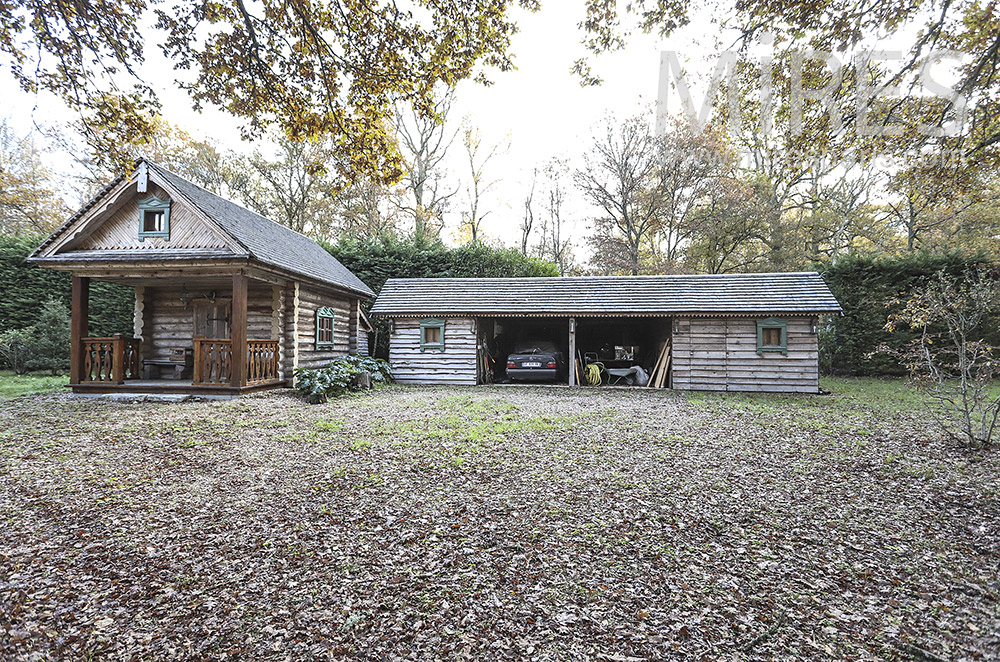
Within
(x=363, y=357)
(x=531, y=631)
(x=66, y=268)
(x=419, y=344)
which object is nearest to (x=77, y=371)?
(x=66, y=268)

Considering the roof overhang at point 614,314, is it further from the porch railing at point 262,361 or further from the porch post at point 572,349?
the porch railing at point 262,361

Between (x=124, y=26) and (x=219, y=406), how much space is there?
726cm

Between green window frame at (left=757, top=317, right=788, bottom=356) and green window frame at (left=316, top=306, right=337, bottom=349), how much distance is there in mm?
13730

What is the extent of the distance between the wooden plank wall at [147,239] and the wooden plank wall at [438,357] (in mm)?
6496

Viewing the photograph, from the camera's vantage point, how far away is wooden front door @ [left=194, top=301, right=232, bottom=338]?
14.4m

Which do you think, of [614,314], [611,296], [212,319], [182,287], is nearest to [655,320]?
[611,296]

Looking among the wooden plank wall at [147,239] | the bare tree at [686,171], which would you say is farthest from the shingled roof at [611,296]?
the bare tree at [686,171]

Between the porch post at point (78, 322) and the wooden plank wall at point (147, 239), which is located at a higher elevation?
the wooden plank wall at point (147, 239)

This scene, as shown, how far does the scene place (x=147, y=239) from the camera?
12.1 meters

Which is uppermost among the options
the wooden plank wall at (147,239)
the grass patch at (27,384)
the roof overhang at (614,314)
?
the wooden plank wall at (147,239)

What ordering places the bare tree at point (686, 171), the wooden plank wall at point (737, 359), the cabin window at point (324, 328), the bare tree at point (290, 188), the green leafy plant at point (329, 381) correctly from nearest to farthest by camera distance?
the green leafy plant at point (329, 381) < the wooden plank wall at point (737, 359) < the cabin window at point (324, 328) < the bare tree at point (686, 171) < the bare tree at point (290, 188)

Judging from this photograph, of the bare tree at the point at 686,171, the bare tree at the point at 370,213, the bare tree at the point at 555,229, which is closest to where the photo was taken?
the bare tree at the point at 686,171

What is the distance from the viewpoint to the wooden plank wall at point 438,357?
1638 centimetres

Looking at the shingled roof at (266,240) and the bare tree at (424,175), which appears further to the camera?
the bare tree at (424,175)
